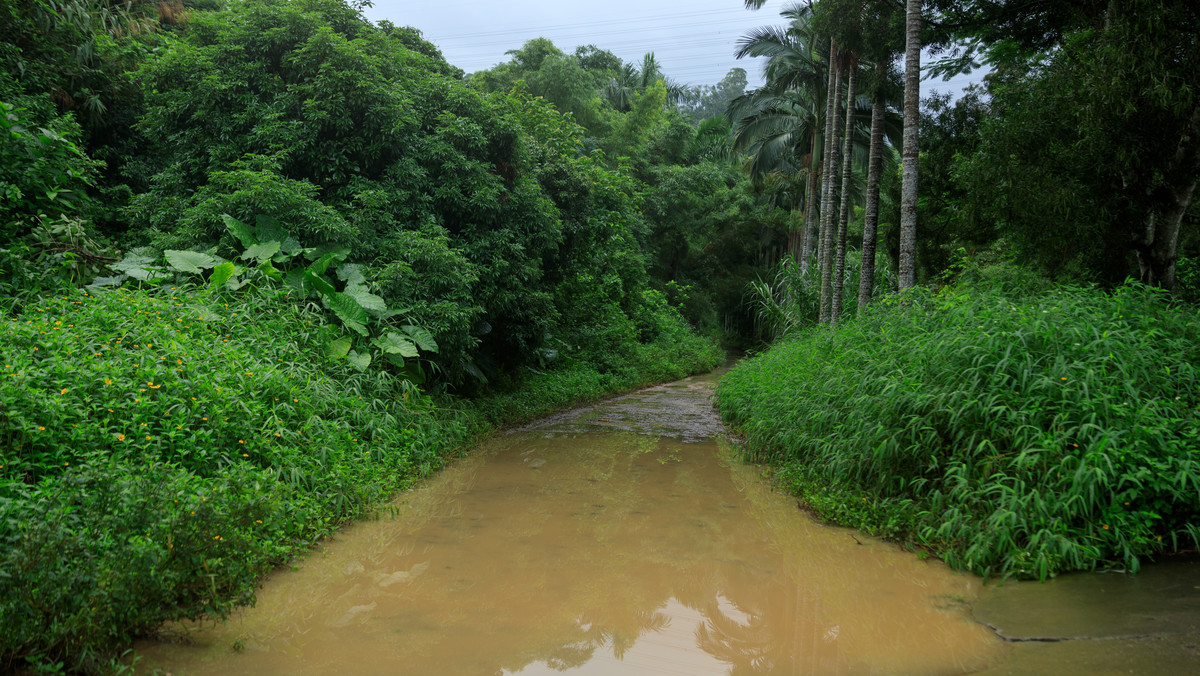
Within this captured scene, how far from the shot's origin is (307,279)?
25.8 feet

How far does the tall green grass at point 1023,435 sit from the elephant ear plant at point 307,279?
4.43 meters

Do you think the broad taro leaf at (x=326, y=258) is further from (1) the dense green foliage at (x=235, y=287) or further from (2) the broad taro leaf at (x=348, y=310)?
(2) the broad taro leaf at (x=348, y=310)

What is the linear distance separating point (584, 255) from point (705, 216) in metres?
16.7

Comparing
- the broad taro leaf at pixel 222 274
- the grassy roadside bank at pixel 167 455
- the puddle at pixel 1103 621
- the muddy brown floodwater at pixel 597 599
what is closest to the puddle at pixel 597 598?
the muddy brown floodwater at pixel 597 599

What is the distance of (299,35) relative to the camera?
9375mm

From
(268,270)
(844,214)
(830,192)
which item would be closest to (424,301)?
(268,270)

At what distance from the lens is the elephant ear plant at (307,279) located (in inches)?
287

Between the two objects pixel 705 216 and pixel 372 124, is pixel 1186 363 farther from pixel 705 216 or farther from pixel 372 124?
pixel 705 216

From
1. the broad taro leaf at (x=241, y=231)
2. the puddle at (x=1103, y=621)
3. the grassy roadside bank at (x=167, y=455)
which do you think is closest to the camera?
the grassy roadside bank at (x=167, y=455)

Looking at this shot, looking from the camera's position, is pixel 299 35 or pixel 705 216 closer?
pixel 299 35

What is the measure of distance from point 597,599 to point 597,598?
0.01m

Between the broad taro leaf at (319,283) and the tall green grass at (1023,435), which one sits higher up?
the broad taro leaf at (319,283)

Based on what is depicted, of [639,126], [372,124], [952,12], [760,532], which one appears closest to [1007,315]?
[760,532]

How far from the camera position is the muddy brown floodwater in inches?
143
